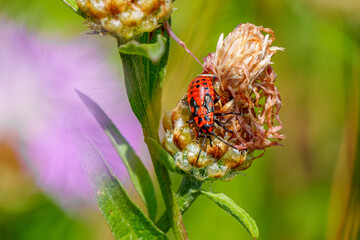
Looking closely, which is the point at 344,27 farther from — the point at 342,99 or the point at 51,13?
the point at 51,13

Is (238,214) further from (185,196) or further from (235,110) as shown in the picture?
(235,110)

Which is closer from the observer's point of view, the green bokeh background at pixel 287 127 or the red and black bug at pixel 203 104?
the red and black bug at pixel 203 104

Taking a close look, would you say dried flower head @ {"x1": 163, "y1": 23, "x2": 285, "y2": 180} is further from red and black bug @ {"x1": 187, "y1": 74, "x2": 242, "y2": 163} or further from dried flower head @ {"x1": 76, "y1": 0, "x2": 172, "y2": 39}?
dried flower head @ {"x1": 76, "y1": 0, "x2": 172, "y2": 39}

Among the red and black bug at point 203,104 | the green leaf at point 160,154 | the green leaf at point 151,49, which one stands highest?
the green leaf at point 151,49

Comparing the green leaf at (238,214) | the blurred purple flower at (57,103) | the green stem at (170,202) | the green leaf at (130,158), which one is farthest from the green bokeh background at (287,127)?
the green leaf at (238,214)

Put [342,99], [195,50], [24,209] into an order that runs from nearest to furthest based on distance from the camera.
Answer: [24,209], [195,50], [342,99]

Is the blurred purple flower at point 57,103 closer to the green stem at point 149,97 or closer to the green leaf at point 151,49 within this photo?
the green stem at point 149,97

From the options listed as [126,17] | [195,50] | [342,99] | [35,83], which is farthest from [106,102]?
[342,99]
